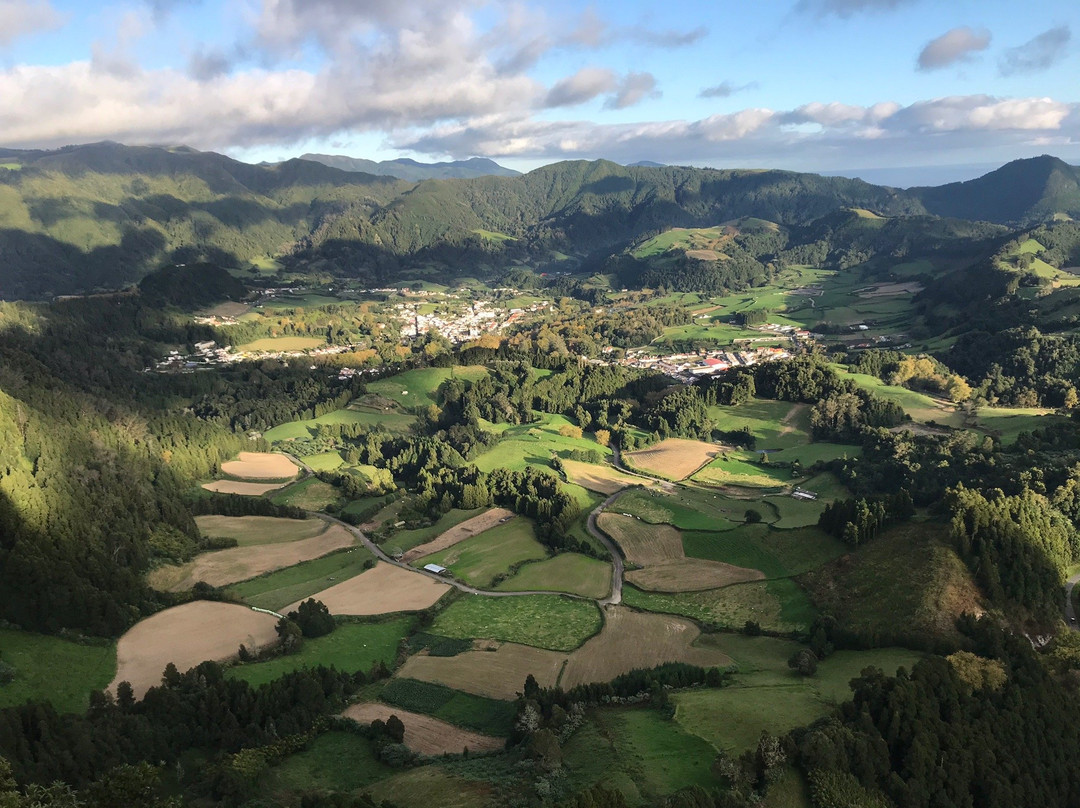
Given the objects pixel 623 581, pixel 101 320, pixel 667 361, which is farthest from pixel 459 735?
pixel 101 320

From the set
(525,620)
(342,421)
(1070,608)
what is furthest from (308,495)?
(1070,608)

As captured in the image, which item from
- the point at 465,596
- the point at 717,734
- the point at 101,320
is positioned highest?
the point at 101,320

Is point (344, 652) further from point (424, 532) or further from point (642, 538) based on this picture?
point (642, 538)

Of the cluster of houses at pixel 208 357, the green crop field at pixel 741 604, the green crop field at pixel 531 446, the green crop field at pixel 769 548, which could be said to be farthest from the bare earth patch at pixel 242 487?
the cluster of houses at pixel 208 357

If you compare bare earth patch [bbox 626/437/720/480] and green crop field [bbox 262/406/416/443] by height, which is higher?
green crop field [bbox 262/406/416/443]

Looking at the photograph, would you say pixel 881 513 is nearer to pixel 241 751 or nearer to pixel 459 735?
pixel 459 735

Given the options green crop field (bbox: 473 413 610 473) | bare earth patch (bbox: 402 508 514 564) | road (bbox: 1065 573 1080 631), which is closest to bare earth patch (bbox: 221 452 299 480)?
green crop field (bbox: 473 413 610 473)

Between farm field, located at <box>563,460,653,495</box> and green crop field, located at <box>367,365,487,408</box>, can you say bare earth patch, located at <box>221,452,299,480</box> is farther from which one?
farm field, located at <box>563,460,653,495</box>
